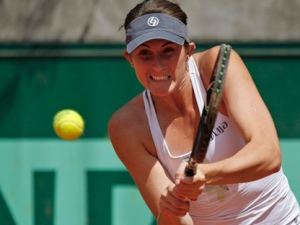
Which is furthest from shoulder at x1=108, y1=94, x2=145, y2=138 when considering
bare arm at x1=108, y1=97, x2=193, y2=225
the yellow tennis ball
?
the yellow tennis ball

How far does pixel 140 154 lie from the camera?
125 inches

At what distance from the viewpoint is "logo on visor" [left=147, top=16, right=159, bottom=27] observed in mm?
2955

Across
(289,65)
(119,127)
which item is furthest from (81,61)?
(119,127)

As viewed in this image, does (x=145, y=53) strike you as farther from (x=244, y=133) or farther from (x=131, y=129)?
(x=244, y=133)

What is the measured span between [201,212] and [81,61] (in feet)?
6.21

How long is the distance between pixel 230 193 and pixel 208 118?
22.8 inches

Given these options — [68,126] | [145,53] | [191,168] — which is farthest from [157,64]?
[68,126]

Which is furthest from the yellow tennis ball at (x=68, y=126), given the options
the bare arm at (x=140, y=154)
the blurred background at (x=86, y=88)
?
the bare arm at (x=140, y=154)

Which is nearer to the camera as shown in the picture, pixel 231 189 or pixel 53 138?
pixel 231 189

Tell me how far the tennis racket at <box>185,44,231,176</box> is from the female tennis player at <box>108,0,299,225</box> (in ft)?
0.47

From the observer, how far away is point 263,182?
3.15 metres

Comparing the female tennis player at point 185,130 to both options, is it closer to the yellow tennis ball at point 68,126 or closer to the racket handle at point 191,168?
the racket handle at point 191,168

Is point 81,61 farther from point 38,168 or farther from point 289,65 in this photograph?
point 289,65

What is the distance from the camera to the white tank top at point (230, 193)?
122 inches
